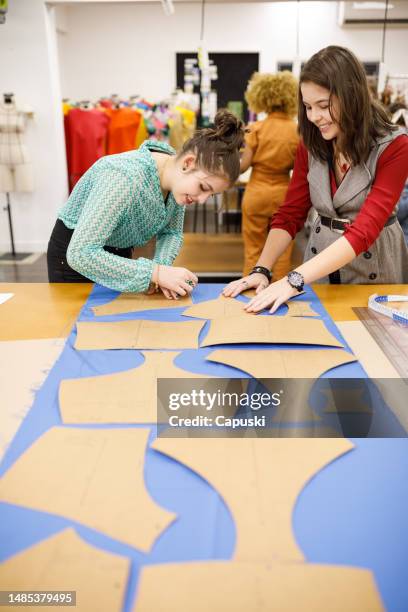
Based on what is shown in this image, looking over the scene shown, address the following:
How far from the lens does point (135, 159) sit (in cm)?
139

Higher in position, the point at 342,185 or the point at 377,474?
the point at 342,185

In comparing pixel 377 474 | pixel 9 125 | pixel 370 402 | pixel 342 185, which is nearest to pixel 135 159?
pixel 342 185

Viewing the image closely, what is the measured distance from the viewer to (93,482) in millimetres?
716

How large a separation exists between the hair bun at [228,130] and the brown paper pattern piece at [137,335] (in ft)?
1.54

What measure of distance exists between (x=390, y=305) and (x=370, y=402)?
54 centimetres

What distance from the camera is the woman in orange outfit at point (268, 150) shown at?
3.02 meters

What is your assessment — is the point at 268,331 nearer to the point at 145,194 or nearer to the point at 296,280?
the point at 296,280

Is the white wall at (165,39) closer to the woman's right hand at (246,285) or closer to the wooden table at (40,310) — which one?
the wooden table at (40,310)

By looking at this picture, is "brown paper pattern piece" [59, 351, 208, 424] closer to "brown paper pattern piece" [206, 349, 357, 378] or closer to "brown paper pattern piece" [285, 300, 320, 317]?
"brown paper pattern piece" [206, 349, 357, 378]

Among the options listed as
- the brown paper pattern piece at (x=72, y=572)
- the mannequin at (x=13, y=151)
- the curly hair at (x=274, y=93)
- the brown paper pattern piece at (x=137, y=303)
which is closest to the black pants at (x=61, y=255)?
the brown paper pattern piece at (x=137, y=303)

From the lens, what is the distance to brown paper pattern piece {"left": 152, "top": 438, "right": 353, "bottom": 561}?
0.63 metres

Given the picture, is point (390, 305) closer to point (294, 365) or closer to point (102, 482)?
point (294, 365)

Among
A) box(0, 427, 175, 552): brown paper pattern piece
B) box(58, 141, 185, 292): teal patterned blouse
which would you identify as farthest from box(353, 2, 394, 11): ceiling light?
box(0, 427, 175, 552): brown paper pattern piece

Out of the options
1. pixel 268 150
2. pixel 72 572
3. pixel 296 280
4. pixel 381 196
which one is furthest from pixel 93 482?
pixel 268 150
